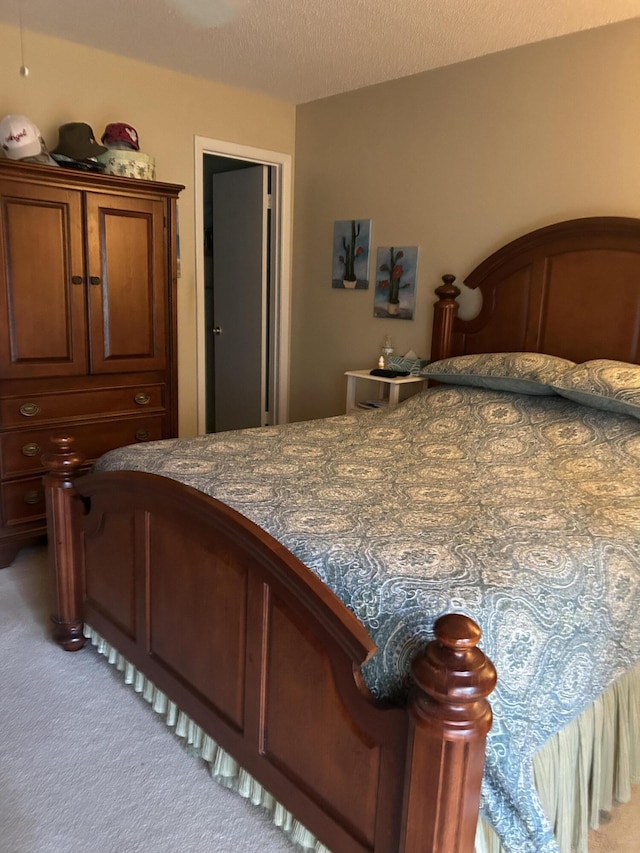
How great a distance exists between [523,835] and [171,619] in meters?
1.06

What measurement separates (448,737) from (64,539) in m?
1.63

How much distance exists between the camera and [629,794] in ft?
5.81

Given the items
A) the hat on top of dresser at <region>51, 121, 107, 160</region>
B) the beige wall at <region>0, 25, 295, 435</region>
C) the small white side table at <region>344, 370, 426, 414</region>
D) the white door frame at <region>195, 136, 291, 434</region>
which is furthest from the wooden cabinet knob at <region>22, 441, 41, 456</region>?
the small white side table at <region>344, 370, 426, 414</region>

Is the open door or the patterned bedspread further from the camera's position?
the open door

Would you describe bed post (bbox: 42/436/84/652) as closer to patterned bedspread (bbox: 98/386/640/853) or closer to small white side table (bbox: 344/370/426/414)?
patterned bedspread (bbox: 98/386/640/853)

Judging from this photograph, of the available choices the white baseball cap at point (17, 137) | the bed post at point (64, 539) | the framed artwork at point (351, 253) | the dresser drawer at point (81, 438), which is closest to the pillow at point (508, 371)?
the framed artwork at point (351, 253)

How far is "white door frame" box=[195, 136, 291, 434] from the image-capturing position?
3.87 metres

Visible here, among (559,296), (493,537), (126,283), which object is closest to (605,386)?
(559,296)

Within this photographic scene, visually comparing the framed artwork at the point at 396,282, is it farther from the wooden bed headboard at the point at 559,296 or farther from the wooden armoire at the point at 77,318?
the wooden armoire at the point at 77,318

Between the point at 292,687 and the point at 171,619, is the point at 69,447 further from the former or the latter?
the point at 292,687

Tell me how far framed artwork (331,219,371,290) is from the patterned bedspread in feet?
5.47

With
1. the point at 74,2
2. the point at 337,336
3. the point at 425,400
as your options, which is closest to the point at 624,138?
the point at 425,400

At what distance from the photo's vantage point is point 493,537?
1.55 metres

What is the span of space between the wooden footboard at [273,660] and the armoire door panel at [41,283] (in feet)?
3.10
